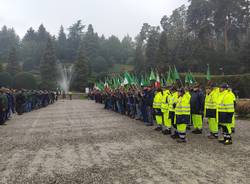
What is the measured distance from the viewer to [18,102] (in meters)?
23.1

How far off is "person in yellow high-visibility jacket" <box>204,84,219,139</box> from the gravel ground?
0.51 metres

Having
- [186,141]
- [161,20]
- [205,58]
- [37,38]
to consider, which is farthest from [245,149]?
[37,38]

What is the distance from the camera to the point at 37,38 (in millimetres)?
141250

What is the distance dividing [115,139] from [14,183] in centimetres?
507

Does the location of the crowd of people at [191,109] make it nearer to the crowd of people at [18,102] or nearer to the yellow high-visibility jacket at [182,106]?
the yellow high-visibility jacket at [182,106]

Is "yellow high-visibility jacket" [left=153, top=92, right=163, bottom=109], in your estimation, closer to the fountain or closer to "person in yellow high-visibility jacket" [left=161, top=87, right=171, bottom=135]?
"person in yellow high-visibility jacket" [left=161, top=87, right=171, bottom=135]

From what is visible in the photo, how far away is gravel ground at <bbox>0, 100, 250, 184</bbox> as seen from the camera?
20.6 ft

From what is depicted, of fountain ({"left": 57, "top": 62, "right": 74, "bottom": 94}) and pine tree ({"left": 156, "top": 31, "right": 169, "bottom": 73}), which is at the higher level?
pine tree ({"left": 156, "top": 31, "right": 169, "bottom": 73})

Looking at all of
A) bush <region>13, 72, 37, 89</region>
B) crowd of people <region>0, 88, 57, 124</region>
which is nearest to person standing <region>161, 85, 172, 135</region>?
crowd of people <region>0, 88, 57, 124</region>

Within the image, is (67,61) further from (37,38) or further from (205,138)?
(205,138)

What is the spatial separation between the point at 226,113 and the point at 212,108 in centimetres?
117

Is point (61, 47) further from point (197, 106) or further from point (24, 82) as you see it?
point (197, 106)

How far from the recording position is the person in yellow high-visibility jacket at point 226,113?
9555mm

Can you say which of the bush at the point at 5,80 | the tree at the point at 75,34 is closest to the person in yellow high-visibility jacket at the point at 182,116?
the bush at the point at 5,80
